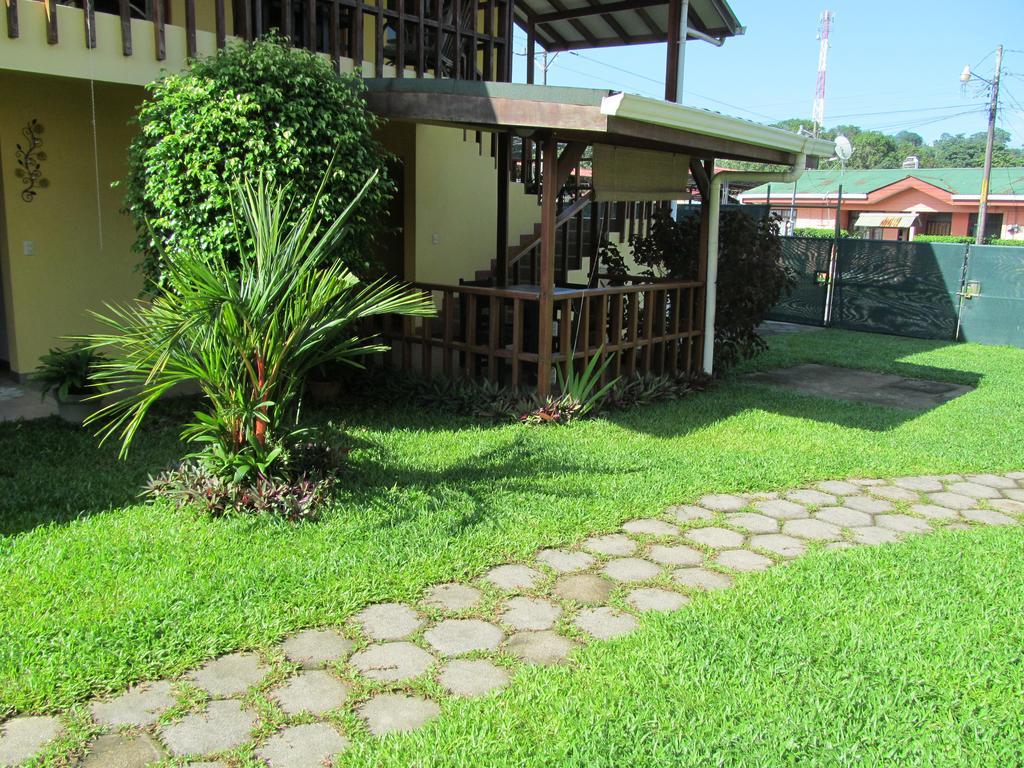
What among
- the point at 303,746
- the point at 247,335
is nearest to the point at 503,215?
the point at 247,335

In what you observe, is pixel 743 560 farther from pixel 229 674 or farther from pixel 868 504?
pixel 229 674

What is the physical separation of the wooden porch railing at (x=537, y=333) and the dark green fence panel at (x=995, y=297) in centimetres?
626

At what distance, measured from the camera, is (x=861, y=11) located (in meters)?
55.8

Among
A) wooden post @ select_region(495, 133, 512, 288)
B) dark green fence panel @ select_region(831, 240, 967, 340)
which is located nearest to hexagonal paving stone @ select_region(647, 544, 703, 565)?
wooden post @ select_region(495, 133, 512, 288)

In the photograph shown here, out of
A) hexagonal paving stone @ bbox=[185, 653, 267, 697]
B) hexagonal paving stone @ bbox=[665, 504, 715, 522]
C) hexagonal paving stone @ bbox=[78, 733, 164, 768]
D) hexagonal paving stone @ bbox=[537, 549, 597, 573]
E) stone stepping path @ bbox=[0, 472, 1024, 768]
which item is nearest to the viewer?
hexagonal paving stone @ bbox=[78, 733, 164, 768]

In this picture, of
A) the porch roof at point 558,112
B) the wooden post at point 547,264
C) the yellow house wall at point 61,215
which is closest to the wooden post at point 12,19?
the yellow house wall at point 61,215

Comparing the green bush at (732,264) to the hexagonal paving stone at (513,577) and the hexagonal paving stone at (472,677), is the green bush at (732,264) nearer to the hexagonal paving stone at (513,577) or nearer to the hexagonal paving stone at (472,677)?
the hexagonal paving stone at (513,577)

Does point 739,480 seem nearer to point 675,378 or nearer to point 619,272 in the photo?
point 675,378

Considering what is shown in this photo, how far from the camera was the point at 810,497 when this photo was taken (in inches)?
212

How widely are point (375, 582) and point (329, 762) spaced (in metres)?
1.24

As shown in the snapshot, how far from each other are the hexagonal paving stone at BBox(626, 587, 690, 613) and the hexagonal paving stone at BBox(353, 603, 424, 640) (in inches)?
37.9

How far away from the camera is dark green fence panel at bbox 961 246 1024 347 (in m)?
12.4

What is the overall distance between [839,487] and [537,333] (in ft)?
10.2

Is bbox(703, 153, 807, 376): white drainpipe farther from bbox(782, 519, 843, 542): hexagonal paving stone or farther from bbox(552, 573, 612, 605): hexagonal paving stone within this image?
bbox(552, 573, 612, 605): hexagonal paving stone
